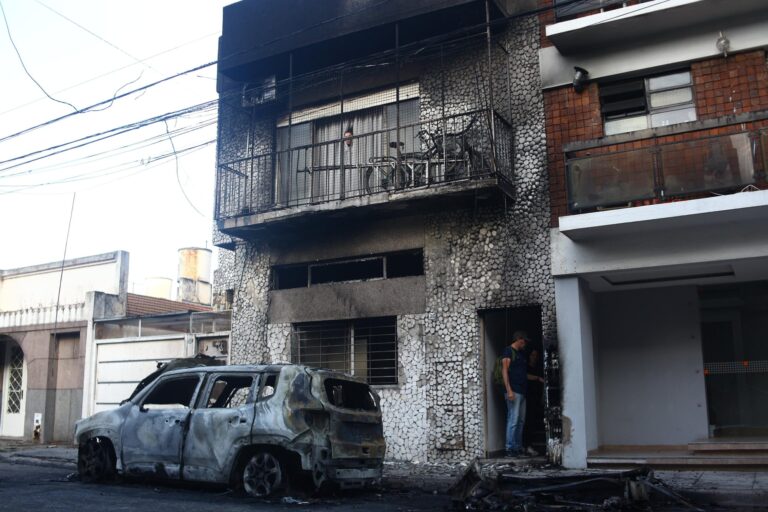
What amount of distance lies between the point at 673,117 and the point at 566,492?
656 cm

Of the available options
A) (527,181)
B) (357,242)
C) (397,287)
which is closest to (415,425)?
(397,287)

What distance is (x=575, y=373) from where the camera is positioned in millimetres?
11344

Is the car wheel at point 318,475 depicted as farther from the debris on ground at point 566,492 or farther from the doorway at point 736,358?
the doorway at point 736,358

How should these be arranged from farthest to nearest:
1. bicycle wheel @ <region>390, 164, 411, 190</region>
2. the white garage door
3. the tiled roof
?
the tiled roof < the white garage door < bicycle wheel @ <region>390, 164, 411, 190</region>

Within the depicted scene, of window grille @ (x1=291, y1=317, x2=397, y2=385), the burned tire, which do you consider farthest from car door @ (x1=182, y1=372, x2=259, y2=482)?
window grille @ (x1=291, y1=317, x2=397, y2=385)

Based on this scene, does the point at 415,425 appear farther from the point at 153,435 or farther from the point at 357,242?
the point at 153,435

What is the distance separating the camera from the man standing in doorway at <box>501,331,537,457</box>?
1180 cm

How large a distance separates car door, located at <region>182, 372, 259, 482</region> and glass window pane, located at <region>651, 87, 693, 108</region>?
7.60 meters

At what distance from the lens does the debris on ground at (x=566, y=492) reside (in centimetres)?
762

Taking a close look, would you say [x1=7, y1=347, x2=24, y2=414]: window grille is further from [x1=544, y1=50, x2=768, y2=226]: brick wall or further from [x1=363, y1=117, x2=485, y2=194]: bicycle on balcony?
[x1=544, y1=50, x2=768, y2=226]: brick wall

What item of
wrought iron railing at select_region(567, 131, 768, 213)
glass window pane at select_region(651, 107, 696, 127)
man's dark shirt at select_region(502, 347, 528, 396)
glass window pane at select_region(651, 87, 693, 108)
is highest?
glass window pane at select_region(651, 87, 693, 108)

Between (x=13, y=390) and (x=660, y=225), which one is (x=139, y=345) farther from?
(x=660, y=225)

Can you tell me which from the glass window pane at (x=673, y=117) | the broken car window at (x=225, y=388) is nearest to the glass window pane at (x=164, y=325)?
the broken car window at (x=225, y=388)

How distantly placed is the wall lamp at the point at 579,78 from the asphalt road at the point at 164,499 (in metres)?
6.84
